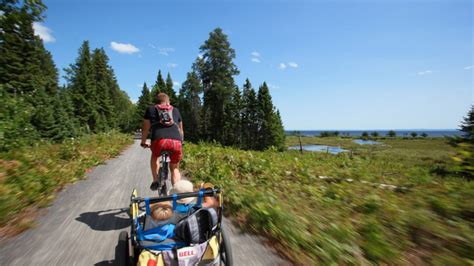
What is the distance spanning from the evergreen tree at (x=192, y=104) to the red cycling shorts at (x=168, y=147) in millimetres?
40267

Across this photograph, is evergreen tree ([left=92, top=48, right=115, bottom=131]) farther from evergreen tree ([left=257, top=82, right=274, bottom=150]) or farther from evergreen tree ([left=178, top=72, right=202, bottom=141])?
evergreen tree ([left=257, top=82, right=274, bottom=150])

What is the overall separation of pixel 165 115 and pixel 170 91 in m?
56.9

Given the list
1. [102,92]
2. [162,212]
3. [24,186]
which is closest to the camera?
[162,212]

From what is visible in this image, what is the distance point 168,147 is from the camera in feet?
15.3

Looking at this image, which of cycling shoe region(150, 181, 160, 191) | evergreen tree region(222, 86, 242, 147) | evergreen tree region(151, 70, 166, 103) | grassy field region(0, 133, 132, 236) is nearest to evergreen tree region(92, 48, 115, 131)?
evergreen tree region(151, 70, 166, 103)

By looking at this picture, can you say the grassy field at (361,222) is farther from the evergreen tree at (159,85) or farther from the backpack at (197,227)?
the evergreen tree at (159,85)

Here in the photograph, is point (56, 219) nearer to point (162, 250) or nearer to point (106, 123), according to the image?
point (162, 250)

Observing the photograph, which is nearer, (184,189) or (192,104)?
(184,189)

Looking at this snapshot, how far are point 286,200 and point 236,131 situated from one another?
5241cm

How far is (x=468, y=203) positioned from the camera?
448 centimetres

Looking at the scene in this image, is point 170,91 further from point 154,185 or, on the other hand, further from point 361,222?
point 361,222

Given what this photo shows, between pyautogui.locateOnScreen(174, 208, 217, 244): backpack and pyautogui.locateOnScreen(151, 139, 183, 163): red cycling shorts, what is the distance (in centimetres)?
237

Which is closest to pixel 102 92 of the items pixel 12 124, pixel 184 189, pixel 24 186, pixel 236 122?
pixel 236 122

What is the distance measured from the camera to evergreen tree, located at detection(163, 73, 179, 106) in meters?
56.5
